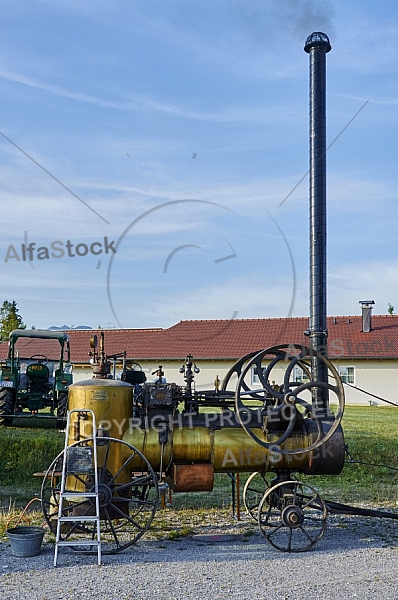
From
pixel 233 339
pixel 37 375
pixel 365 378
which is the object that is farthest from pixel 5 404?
pixel 365 378

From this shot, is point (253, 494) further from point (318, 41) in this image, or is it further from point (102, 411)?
point (318, 41)

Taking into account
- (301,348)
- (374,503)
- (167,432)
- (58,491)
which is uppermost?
(301,348)

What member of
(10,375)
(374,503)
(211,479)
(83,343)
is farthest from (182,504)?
(83,343)

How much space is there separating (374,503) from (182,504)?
8.58 feet

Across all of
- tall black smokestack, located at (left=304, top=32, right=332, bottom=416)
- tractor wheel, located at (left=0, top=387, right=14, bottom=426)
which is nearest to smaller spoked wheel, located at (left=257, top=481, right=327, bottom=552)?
tall black smokestack, located at (left=304, top=32, right=332, bottom=416)

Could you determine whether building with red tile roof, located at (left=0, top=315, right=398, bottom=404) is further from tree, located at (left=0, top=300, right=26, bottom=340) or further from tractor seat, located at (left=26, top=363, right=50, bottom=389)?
tractor seat, located at (left=26, top=363, right=50, bottom=389)

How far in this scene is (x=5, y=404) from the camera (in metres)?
15.3

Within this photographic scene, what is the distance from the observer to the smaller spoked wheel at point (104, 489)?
6742 mm

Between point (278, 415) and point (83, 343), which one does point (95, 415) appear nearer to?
point (278, 415)

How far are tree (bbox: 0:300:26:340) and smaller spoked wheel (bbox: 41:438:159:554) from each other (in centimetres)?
2677

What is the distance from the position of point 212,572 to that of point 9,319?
30.1 meters

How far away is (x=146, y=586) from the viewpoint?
5570mm

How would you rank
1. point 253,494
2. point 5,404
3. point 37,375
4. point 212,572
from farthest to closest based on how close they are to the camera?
1. point 37,375
2. point 5,404
3. point 253,494
4. point 212,572

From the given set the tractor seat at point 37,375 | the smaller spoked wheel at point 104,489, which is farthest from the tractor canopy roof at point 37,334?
the smaller spoked wheel at point 104,489
